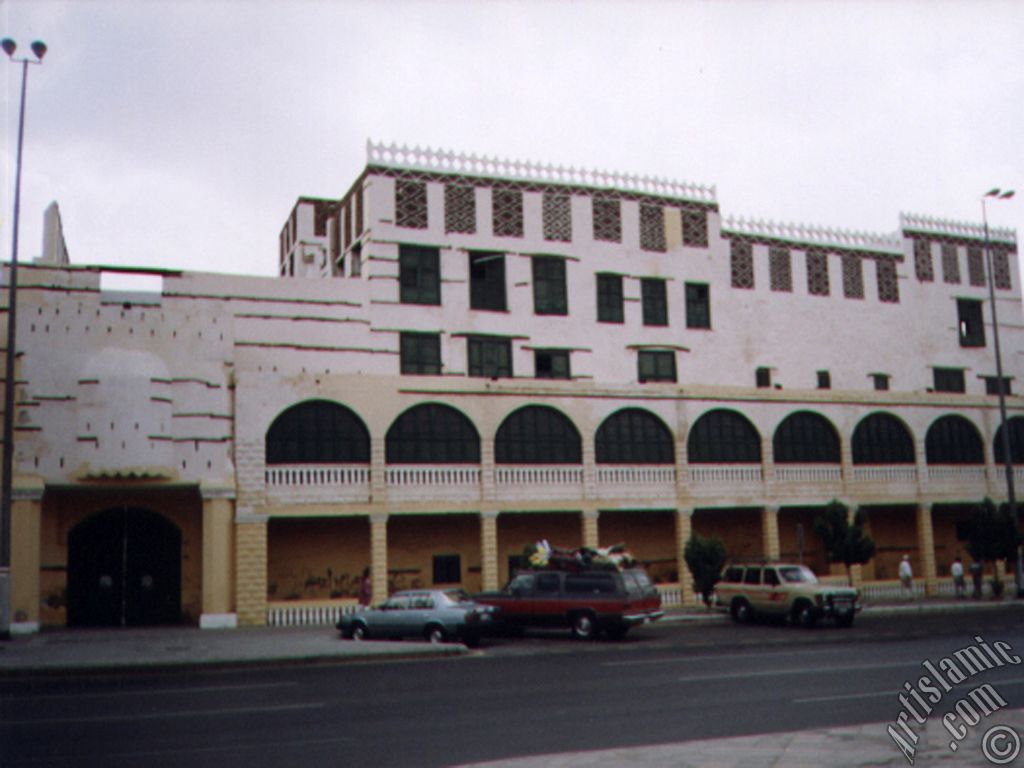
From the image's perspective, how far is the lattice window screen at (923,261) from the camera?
4369cm

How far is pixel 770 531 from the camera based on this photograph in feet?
121

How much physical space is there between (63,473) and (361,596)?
30.5ft

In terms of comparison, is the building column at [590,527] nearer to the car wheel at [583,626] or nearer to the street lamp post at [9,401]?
the car wheel at [583,626]

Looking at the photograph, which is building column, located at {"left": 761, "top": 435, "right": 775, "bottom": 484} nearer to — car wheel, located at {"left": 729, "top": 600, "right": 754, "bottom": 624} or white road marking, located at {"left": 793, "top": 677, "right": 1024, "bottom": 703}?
car wheel, located at {"left": 729, "top": 600, "right": 754, "bottom": 624}

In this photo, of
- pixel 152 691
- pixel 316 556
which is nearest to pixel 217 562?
pixel 316 556

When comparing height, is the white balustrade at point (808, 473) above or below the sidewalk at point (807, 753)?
above

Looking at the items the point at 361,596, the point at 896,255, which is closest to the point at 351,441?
the point at 361,596

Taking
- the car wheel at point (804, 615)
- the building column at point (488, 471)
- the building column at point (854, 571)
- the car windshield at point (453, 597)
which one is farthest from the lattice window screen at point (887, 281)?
the car windshield at point (453, 597)

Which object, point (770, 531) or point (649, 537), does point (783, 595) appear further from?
point (649, 537)

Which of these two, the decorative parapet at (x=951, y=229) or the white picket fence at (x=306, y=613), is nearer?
the white picket fence at (x=306, y=613)

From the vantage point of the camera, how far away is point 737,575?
30016 mm

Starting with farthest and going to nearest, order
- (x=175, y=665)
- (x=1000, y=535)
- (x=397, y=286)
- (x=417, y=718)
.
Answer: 1. (x=1000, y=535)
2. (x=397, y=286)
3. (x=175, y=665)
4. (x=417, y=718)

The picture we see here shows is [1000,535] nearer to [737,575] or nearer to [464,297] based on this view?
[737,575]

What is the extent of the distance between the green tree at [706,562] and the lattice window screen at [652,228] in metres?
12.4
